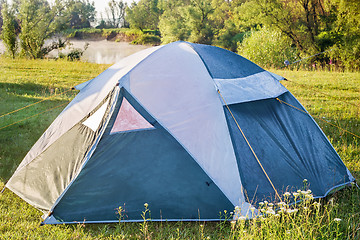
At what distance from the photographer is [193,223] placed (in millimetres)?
3221

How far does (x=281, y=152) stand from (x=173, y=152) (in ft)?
3.74

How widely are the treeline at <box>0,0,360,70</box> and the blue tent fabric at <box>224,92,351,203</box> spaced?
2.16 meters

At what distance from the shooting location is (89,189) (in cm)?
321

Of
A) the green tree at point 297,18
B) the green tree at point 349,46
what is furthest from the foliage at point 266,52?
the green tree at point 297,18

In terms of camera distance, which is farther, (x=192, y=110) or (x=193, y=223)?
(x=192, y=110)

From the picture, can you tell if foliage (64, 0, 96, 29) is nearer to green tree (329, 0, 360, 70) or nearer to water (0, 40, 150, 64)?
water (0, 40, 150, 64)

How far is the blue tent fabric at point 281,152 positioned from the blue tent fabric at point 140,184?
41cm

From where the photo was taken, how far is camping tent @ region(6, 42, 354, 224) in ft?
10.5

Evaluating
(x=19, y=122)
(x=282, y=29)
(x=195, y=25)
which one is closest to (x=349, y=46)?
(x=282, y=29)

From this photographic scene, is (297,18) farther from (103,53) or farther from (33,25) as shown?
(33,25)

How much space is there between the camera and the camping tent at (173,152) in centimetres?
320

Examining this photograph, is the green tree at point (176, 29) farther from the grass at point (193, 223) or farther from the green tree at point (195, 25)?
the grass at point (193, 223)

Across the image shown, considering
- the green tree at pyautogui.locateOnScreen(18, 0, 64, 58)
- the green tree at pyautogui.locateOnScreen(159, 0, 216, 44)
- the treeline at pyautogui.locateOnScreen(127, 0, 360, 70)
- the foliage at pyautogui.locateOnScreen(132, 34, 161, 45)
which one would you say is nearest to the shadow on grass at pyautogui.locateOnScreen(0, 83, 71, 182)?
the green tree at pyautogui.locateOnScreen(18, 0, 64, 58)

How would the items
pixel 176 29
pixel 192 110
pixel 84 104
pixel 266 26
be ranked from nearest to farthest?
pixel 192 110 < pixel 84 104 < pixel 266 26 < pixel 176 29
